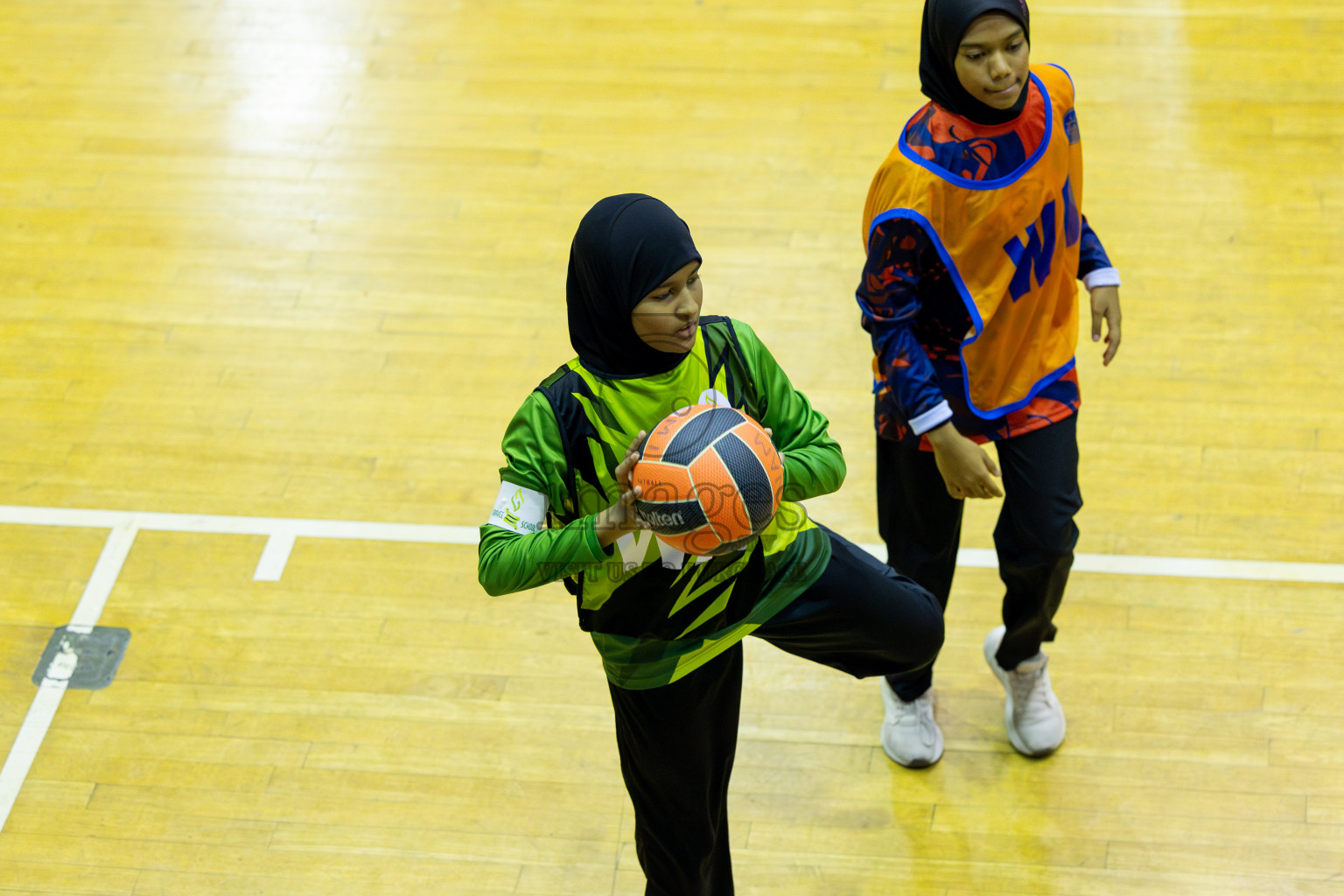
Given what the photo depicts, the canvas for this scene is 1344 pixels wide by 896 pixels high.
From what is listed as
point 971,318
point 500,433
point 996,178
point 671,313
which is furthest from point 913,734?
point 500,433

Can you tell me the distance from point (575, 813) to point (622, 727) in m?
0.96

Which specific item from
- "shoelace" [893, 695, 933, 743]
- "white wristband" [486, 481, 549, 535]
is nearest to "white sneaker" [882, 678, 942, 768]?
"shoelace" [893, 695, 933, 743]

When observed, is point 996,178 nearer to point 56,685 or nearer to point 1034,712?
point 1034,712

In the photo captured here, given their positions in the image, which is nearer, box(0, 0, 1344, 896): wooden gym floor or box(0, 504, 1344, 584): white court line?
box(0, 0, 1344, 896): wooden gym floor

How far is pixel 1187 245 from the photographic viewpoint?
553 cm

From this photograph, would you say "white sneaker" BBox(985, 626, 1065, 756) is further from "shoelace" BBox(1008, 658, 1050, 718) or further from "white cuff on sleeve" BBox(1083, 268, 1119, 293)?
"white cuff on sleeve" BBox(1083, 268, 1119, 293)

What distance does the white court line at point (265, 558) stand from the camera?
13.5ft

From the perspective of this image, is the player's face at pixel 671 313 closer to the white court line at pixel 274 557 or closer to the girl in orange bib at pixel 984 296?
the girl in orange bib at pixel 984 296

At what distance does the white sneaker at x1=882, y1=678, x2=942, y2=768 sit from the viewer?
3.80 m

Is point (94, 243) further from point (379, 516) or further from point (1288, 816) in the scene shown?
point (1288, 816)

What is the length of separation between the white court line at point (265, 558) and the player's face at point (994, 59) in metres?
1.82

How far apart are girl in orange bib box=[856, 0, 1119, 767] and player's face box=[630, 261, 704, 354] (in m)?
0.73

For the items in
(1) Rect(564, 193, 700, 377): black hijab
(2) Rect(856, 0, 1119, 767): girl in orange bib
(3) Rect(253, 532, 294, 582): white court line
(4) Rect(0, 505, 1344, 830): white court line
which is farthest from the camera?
(3) Rect(253, 532, 294, 582): white court line

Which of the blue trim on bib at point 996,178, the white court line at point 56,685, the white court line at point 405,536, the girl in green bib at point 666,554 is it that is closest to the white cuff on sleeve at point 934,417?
the girl in green bib at point 666,554
